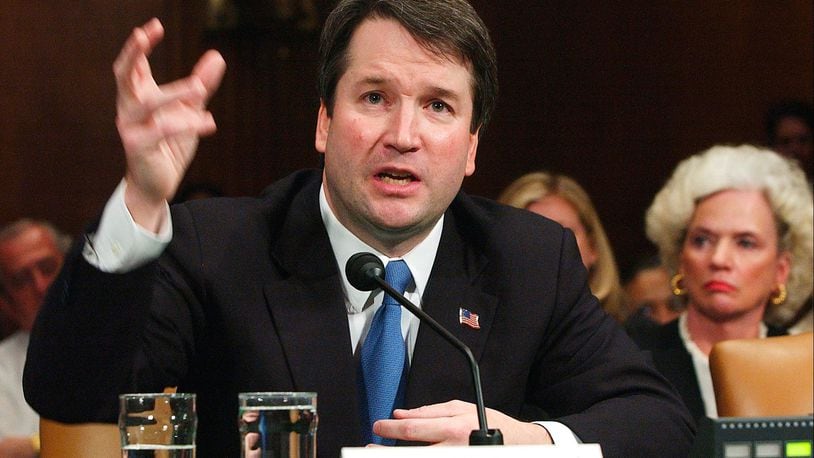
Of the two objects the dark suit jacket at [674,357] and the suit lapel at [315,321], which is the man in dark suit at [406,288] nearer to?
the suit lapel at [315,321]

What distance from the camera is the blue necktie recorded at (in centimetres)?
225

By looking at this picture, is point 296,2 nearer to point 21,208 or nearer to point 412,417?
point 21,208

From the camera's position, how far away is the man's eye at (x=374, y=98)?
2.29 metres

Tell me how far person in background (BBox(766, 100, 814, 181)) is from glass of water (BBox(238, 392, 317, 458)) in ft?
14.8

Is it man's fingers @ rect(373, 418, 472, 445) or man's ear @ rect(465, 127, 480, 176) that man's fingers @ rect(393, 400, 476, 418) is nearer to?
man's fingers @ rect(373, 418, 472, 445)

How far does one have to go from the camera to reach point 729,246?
3.82 meters

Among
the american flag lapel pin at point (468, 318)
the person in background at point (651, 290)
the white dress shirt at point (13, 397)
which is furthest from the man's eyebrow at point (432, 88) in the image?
the person in background at point (651, 290)

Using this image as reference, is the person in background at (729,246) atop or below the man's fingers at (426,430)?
atop

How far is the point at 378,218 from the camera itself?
2.29 metres

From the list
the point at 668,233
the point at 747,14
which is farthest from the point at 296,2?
the point at 668,233

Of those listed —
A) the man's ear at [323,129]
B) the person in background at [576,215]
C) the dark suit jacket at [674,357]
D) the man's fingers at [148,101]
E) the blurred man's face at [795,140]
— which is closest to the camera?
the man's fingers at [148,101]

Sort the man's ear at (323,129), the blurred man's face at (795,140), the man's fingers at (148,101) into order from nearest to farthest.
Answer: the man's fingers at (148,101)
the man's ear at (323,129)
the blurred man's face at (795,140)

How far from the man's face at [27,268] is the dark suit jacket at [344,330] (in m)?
2.09

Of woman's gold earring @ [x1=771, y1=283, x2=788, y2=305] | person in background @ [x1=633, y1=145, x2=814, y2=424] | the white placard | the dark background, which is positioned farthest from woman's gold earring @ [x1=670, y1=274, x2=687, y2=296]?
the dark background
